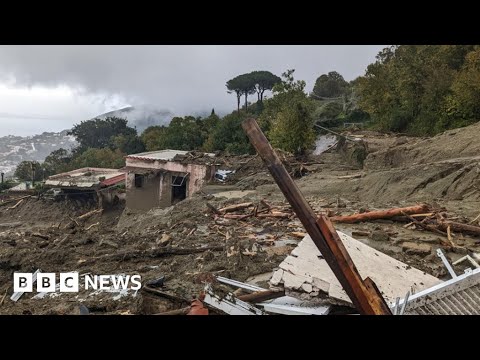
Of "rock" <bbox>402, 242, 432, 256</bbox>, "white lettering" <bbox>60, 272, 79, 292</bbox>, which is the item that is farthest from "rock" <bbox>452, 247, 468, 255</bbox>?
"white lettering" <bbox>60, 272, 79, 292</bbox>

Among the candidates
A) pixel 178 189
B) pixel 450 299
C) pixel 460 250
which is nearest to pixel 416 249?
pixel 460 250

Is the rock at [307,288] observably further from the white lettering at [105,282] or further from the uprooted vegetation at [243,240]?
the white lettering at [105,282]

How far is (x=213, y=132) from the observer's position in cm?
2564

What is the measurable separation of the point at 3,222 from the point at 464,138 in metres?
19.2

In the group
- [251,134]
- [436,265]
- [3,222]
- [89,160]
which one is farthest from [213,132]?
[251,134]

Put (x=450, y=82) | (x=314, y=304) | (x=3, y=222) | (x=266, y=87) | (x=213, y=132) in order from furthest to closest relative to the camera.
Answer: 1. (x=266, y=87)
2. (x=213, y=132)
3. (x=3, y=222)
4. (x=450, y=82)
5. (x=314, y=304)

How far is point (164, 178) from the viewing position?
17.6 meters

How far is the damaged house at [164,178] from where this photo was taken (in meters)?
17.0

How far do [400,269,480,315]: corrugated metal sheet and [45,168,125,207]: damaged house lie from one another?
18350 mm

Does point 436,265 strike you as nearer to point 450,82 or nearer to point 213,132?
point 450,82

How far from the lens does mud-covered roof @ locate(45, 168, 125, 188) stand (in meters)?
19.7

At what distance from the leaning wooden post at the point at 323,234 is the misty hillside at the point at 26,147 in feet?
56.0

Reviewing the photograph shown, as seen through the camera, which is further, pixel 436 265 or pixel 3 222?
pixel 3 222

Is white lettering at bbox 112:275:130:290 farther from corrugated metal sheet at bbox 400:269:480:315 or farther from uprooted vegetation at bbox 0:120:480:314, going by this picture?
corrugated metal sheet at bbox 400:269:480:315
